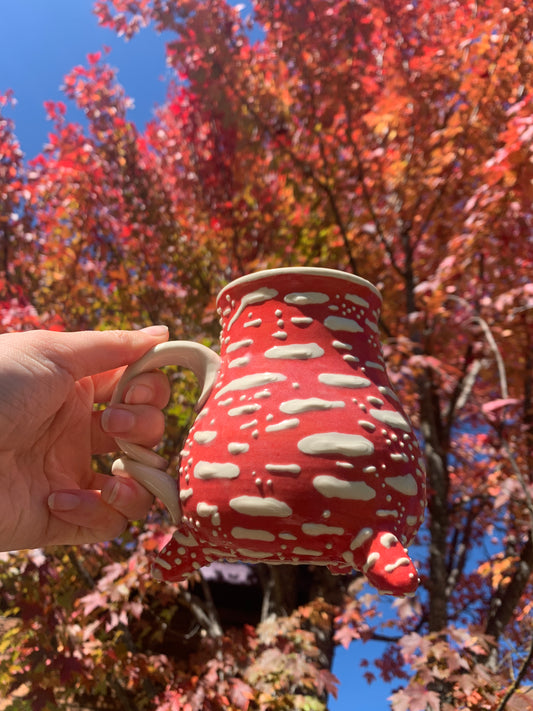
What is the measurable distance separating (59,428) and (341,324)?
87 cm

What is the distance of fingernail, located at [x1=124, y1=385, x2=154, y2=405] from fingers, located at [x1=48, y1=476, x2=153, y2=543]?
0.21 m

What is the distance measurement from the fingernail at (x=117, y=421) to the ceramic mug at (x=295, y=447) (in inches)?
2.2

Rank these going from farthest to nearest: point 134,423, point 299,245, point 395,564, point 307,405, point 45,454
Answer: point 299,245
point 45,454
point 134,423
point 307,405
point 395,564

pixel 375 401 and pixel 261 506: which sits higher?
pixel 375 401

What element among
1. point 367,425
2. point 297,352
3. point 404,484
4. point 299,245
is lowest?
point 404,484

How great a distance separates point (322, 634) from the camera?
363cm

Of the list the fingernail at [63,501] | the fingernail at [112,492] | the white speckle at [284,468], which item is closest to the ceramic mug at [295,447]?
the white speckle at [284,468]

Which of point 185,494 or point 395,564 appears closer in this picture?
point 395,564

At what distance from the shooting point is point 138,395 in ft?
3.44

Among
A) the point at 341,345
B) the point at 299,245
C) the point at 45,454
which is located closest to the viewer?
the point at 341,345

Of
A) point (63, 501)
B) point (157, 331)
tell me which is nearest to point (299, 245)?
point (157, 331)

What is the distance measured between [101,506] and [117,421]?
0.34 metres

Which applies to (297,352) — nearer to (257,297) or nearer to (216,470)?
(257,297)

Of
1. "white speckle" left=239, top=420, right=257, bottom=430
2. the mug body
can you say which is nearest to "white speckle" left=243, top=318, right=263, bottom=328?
the mug body
